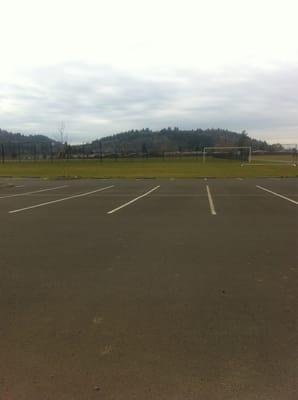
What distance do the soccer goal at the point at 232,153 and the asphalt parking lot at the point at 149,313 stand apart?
195ft

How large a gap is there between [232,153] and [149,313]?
7603 cm

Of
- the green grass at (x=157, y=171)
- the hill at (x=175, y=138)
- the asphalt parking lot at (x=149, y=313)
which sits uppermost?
the hill at (x=175, y=138)

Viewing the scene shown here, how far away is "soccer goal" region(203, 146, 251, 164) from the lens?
71.0 meters

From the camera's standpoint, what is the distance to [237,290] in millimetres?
5699

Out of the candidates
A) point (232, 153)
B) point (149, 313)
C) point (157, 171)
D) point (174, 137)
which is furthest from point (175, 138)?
point (149, 313)

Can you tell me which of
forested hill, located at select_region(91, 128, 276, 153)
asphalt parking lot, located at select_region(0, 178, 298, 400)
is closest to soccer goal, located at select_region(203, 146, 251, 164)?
forested hill, located at select_region(91, 128, 276, 153)

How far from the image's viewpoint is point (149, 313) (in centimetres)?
486

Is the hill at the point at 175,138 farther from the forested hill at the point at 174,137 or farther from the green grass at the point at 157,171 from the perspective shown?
the green grass at the point at 157,171

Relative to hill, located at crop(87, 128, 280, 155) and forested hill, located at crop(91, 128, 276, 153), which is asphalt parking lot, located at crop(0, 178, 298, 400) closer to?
hill, located at crop(87, 128, 280, 155)

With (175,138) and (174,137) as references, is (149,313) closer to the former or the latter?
(175,138)

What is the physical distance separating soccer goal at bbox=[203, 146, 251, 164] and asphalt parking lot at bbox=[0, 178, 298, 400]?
5954 cm

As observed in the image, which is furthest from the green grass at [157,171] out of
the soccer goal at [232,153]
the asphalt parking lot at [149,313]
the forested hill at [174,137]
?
the forested hill at [174,137]

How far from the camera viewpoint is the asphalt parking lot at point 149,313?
3424 mm

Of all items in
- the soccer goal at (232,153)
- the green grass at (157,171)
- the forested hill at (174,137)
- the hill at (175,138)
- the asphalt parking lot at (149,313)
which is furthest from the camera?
the forested hill at (174,137)
